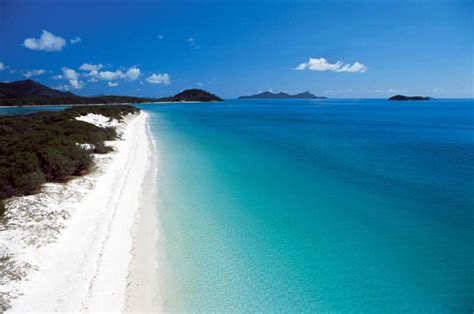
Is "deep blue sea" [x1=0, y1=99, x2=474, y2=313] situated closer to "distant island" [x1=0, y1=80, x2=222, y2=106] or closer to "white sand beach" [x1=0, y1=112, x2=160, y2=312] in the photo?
"white sand beach" [x1=0, y1=112, x2=160, y2=312]

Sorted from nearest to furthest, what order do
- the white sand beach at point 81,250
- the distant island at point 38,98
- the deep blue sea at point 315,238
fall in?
1. the white sand beach at point 81,250
2. the deep blue sea at point 315,238
3. the distant island at point 38,98

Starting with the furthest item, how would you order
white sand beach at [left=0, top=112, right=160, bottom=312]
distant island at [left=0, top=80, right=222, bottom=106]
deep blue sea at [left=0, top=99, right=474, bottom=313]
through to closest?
distant island at [left=0, top=80, right=222, bottom=106], deep blue sea at [left=0, top=99, right=474, bottom=313], white sand beach at [left=0, top=112, right=160, bottom=312]

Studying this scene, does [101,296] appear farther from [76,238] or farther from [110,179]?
[110,179]

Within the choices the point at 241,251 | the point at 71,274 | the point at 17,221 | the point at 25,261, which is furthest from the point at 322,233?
the point at 17,221

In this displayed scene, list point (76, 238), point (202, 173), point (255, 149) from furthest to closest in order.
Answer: point (255, 149), point (202, 173), point (76, 238)

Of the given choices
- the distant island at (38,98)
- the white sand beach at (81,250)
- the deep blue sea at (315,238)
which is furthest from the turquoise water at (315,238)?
the distant island at (38,98)

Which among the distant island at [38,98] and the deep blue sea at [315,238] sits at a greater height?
the distant island at [38,98]

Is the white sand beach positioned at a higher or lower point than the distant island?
lower

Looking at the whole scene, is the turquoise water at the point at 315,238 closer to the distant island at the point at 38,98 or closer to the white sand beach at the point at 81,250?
the white sand beach at the point at 81,250

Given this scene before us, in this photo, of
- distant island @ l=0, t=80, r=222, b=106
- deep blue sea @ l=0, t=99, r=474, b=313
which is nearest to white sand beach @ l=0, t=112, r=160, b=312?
deep blue sea @ l=0, t=99, r=474, b=313
